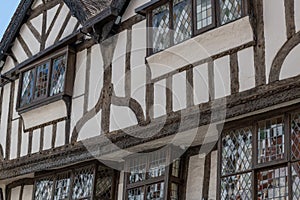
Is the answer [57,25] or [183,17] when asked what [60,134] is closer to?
[57,25]

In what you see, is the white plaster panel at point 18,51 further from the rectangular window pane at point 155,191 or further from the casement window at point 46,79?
the rectangular window pane at point 155,191

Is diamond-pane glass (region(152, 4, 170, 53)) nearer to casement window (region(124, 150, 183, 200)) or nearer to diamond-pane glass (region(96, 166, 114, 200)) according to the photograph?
casement window (region(124, 150, 183, 200))

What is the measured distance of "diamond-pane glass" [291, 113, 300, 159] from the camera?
7.35 metres

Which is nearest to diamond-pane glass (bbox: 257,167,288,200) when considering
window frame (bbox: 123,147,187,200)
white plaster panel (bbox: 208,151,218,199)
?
white plaster panel (bbox: 208,151,218,199)

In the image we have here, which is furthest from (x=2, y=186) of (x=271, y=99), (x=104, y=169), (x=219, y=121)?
(x=271, y=99)

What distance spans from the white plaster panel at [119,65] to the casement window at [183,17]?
0.63m

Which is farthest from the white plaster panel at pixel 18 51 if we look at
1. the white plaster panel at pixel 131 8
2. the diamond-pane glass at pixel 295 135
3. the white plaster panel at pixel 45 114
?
the diamond-pane glass at pixel 295 135

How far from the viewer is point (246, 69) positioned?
791 centimetres

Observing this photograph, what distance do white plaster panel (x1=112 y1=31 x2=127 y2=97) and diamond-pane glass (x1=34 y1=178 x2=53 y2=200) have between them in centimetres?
217

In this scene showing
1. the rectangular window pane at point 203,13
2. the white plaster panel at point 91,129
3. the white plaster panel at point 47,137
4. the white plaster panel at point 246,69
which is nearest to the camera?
the white plaster panel at point 246,69

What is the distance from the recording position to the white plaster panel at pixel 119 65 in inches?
384

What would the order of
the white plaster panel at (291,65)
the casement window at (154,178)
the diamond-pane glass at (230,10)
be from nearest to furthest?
1. the white plaster panel at (291,65)
2. the diamond-pane glass at (230,10)
3. the casement window at (154,178)

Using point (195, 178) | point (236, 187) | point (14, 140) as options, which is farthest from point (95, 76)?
point (236, 187)

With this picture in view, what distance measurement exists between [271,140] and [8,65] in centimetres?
647
